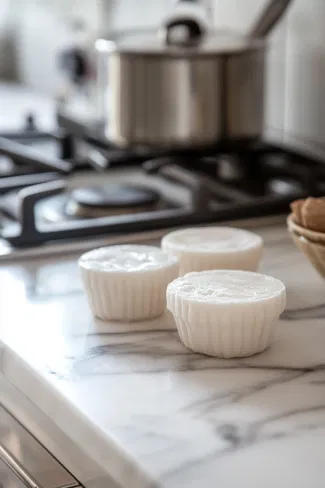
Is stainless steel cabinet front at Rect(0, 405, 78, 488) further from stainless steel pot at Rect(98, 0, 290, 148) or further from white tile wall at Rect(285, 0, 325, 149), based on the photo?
white tile wall at Rect(285, 0, 325, 149)

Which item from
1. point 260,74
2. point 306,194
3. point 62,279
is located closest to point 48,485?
point 62,279

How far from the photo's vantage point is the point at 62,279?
0.92 meters

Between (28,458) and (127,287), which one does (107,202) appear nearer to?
(127,287)

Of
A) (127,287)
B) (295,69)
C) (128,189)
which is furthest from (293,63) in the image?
(127,287)

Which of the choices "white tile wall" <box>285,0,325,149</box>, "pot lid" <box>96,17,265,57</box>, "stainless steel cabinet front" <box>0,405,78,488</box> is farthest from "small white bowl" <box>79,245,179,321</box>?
"white tile wall" <box>285,0,325,149</box>

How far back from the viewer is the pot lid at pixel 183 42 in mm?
1238

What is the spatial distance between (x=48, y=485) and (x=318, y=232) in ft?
1.13

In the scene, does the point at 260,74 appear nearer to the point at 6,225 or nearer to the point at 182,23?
the point at 182,23

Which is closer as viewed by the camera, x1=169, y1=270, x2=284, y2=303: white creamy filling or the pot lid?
x1=169, y1=270, x2=284, y2=303: white creamy filling

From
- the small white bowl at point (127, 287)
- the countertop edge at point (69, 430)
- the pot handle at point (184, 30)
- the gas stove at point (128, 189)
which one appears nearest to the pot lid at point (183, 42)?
the pot handle at point (184, 30)

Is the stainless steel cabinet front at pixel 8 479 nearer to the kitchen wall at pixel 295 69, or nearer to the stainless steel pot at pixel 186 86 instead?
the stainless steel pot at pixel 186 86

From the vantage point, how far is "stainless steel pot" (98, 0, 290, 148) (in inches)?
48.7

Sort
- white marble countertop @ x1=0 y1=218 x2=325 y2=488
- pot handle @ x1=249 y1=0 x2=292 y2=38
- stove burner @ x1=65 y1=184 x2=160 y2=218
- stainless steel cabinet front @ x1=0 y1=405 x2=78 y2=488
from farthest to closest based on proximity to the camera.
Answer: pot handle @ x1=249 y1=0 x2=292 y2=38 < stove burner @ x1=65 y1=184 x2=160 y2=218 < stainless steel cabinet front @ x1=0 y1=405 x2=78 y2=488 < white marble countertop @ x1=0 y1=218 x2=325 y2=488

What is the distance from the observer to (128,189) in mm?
1303
